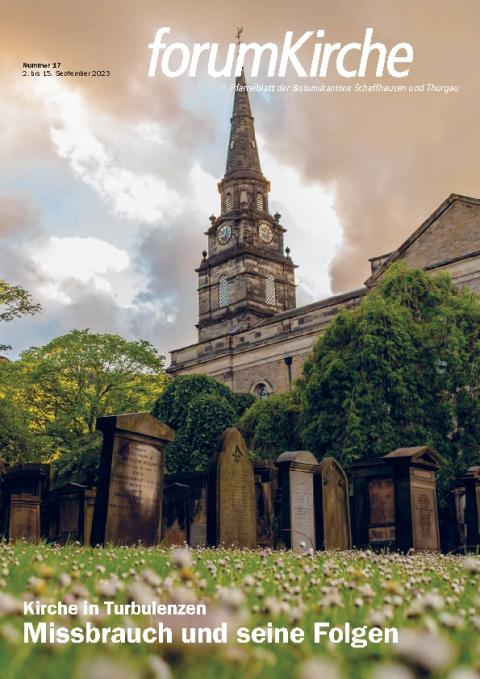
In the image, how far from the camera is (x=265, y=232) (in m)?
58.5

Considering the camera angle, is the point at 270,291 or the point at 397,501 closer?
the point at 397,501

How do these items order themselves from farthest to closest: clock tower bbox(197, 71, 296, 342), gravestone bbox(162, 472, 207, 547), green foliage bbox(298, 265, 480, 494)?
clock tower bbox(197, 71, 296, 342)
green foliage bbox(298, 265, 480, 494)
gravestone bbox(162, 472, 207, 547)

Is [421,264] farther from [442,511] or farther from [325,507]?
[325,507]

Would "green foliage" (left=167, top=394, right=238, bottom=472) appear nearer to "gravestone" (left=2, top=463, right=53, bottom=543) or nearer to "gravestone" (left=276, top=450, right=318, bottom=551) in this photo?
"gravestone" (left=2, top=463, right=53, bottom=543)

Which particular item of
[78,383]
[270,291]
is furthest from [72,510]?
[270,291]

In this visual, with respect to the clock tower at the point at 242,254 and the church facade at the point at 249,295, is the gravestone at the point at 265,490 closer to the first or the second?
the church facade at the point at 249,295

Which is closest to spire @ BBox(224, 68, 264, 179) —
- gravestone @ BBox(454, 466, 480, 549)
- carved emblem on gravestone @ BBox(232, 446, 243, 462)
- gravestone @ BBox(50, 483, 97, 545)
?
gravestone @ BBox(454, 466, 480, 549)

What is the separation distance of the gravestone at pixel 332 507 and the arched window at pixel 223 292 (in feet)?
135

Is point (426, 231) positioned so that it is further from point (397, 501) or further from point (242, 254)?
point (397, 501)

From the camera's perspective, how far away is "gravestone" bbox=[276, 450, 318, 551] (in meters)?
14.2

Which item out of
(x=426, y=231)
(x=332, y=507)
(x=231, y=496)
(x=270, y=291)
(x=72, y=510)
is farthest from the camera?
(x=270, y=291)

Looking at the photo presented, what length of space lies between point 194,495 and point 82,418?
76.7 feet

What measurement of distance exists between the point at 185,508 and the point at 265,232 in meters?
44.1

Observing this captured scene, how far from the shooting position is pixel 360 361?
2406 centimetres
